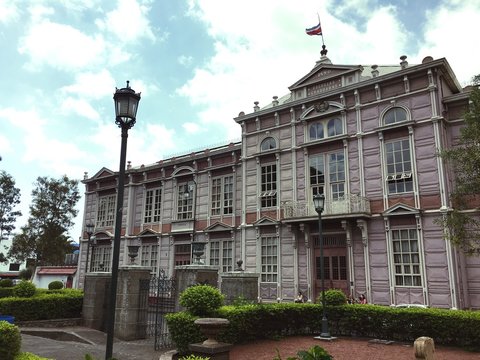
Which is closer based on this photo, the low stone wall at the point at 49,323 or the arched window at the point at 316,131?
the low stone wall at the point at 49,323

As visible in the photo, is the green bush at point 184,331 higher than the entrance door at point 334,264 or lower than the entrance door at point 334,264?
lower

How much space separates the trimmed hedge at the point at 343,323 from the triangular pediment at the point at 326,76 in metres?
12.5

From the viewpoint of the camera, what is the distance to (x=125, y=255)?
100.0 ft

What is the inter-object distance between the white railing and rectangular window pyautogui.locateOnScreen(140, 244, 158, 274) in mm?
12231

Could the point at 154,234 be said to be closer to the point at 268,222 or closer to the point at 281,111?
the point at 268,222

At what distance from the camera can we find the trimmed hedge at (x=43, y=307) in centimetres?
1572

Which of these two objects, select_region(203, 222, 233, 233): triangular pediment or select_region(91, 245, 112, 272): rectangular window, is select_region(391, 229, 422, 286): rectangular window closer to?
select_region(203, 222, 233, 233): triangular pediment

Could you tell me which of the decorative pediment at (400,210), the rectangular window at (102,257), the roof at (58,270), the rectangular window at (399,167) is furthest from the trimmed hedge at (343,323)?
the roof at (58,270)

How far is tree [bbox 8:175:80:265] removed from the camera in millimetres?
41156

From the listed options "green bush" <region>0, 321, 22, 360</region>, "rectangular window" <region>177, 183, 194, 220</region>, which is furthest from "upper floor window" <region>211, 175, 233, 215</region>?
"green bush" <region>0, 321, 22, 360</region>

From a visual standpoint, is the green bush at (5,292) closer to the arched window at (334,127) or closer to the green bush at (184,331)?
the green bush at (184,331)

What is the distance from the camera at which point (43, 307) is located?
53.2 feet

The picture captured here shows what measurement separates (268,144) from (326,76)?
5089 millimetres

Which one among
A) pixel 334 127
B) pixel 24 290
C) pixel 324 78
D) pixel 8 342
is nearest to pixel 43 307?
pixel 24 290
